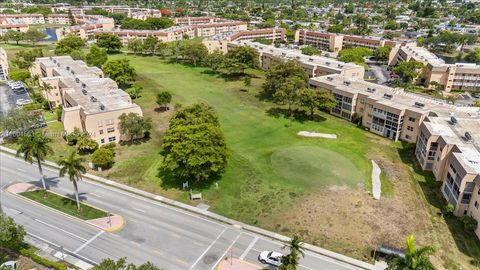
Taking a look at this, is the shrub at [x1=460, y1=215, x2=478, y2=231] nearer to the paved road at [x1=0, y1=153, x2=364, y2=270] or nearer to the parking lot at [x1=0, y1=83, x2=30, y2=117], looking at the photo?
the paved road at [x1=0, y1=153, x2=364, y2=270]

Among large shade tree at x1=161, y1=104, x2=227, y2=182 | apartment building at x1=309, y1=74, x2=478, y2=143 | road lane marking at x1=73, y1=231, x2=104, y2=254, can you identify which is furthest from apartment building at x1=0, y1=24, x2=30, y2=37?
road lane marking at x1=73, y1=231, x2=104, y2=254

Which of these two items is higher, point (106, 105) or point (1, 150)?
point (106, 105)

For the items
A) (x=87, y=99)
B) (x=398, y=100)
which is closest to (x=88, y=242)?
(x=87, y=99)

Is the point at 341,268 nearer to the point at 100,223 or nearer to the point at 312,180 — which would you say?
the point at 312,180

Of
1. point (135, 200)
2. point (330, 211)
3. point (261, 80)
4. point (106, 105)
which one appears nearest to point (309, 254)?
point (330, 211)

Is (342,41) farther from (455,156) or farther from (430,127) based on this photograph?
(455,156)

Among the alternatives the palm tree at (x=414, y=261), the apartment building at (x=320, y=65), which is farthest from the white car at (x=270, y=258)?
the apartment building at (x=320, y=65)
